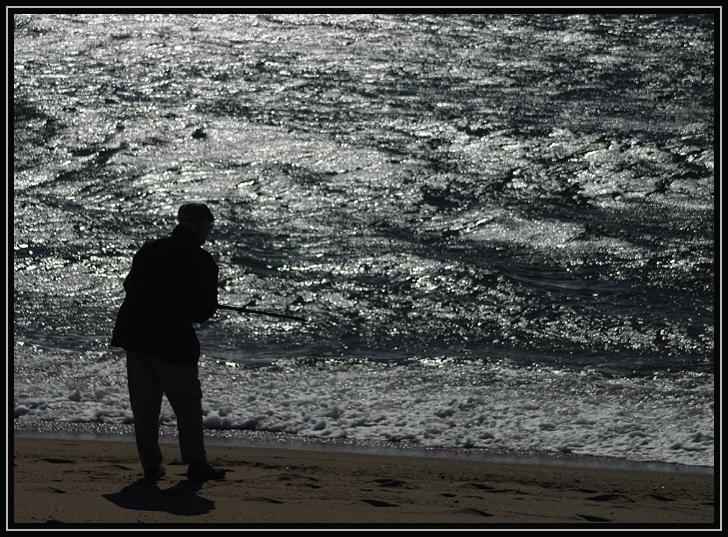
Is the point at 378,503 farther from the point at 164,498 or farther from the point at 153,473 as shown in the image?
the point at 153,473

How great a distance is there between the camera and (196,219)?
521cm

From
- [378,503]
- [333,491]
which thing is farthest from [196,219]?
[378,503]

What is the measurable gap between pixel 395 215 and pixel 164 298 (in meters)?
7.54

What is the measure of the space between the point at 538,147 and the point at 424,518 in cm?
1041

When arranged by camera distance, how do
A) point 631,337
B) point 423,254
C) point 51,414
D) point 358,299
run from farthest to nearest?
point 423,254
point 358,299
point 631,337
point 51,414

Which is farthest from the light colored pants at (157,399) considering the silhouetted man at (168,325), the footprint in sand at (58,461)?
the footprint in sand at (58,461)

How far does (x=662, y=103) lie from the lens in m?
16.2

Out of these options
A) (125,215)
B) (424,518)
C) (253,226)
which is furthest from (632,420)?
(125,215)

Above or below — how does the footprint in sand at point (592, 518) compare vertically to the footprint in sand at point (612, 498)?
above

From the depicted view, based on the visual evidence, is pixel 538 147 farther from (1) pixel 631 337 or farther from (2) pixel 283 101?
(1) pixel 631 337

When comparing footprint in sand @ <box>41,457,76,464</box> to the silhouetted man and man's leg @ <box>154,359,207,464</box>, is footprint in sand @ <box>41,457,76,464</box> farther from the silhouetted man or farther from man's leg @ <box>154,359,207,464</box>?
man's leg @ <box>154,359,207,464</box>

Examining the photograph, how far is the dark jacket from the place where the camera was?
16.9 ft

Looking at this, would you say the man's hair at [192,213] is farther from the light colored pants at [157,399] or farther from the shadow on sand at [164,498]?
the shadow on sand at [164,498]

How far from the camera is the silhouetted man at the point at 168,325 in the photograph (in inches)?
203
